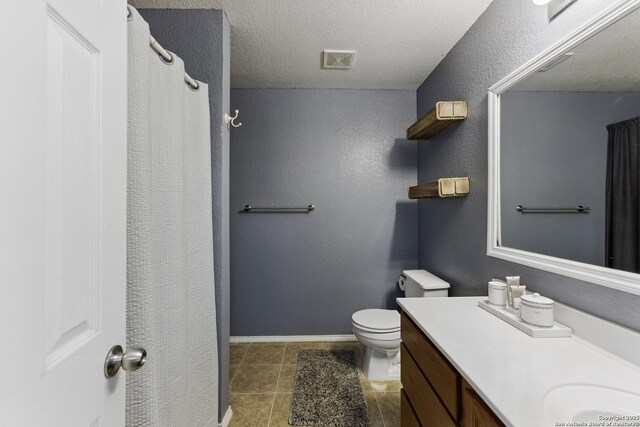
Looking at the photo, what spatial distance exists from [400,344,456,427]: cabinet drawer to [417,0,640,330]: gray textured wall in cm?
63

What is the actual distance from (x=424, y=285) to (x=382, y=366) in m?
0.67

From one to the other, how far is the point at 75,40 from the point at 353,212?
87.0 inches

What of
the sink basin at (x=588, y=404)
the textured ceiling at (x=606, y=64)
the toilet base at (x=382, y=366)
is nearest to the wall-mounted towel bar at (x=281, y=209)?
the toilet base at (x=382, y=366)

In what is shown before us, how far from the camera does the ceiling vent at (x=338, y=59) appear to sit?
1.97 meters

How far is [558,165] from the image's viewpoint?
111 cm

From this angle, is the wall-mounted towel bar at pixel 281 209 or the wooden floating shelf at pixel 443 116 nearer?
the wooden floating shelf at pixel 443 116

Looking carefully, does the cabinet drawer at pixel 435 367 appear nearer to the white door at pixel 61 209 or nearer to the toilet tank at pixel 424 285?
the toilet tank at pixel 424 285

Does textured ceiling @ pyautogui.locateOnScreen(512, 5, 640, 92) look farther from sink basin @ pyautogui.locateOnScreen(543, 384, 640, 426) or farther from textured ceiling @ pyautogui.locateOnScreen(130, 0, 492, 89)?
sink basin @ pyautogui.locateOnScreen(543, 384, 640, 426)

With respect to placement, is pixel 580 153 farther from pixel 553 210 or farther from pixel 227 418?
pixel 227 418

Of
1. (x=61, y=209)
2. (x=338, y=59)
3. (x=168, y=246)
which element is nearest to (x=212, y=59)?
(x=338, y=59)

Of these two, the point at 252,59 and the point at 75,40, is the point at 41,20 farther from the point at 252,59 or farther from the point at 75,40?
the point at 252,59

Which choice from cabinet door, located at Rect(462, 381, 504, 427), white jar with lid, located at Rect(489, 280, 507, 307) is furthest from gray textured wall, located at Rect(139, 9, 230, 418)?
white jar with lid, located at Rect(489, 280, 507, 307)

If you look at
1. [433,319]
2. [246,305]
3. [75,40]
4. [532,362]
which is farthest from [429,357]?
[246,305]

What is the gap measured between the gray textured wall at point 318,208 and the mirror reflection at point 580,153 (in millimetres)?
1264
